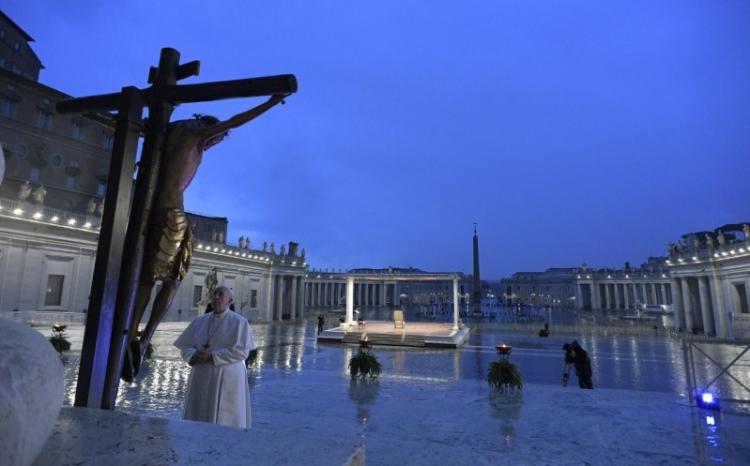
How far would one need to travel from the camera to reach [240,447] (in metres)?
2.30

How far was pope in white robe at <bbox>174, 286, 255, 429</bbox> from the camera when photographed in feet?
14.3

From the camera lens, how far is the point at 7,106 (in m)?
35.8

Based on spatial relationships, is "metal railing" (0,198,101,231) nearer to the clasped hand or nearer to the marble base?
the clasped hand

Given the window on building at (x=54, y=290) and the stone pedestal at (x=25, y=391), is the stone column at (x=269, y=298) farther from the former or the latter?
the stone pedestal at (x=25, y=391)

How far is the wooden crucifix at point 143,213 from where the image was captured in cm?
360

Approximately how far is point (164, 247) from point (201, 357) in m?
1.39

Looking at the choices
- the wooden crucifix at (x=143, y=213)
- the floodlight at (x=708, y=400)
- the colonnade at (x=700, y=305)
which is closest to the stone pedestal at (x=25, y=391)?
the wooden crucifix at (x=143, y=213)

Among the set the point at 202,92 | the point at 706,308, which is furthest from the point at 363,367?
the point at 706,308

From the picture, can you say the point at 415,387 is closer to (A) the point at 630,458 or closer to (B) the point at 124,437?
(A) the point at 630,458

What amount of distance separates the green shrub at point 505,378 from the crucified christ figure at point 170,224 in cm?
840

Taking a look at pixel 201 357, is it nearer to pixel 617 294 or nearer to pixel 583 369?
pixel 583 369

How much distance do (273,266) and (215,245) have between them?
12.5 m

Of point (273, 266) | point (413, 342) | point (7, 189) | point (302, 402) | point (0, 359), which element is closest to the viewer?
point (0, 359)

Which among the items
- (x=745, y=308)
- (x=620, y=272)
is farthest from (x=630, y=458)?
(x=620, y=272)
